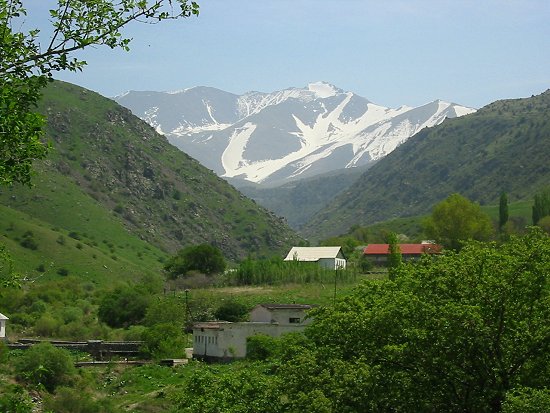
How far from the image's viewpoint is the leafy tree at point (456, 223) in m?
118

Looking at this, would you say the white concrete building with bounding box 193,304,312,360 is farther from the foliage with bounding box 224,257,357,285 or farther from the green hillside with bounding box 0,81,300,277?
the green hillside with bounding box 0,81,300,277

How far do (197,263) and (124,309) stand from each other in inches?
1037

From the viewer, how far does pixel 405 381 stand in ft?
98.0

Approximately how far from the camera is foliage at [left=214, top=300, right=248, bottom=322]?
90519 mm

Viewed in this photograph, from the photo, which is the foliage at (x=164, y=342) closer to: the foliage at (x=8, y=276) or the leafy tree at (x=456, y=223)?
the leafy tree at (x=456, y=223)

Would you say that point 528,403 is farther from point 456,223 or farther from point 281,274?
point 456,223

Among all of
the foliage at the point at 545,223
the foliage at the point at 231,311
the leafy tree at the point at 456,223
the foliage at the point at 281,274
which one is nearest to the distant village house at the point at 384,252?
the leafy tree at the point at 456,223

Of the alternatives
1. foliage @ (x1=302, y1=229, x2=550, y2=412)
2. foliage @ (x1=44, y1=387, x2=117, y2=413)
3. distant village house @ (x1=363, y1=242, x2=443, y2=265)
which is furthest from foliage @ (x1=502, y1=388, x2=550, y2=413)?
distant village house @ (x1=363, y1=242, x2=443, y2=265)

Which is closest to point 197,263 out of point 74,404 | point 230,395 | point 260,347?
point 260,347

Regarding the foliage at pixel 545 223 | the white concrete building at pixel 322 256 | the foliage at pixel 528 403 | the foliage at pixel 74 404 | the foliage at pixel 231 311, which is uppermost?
the foliage at pixel 545 223

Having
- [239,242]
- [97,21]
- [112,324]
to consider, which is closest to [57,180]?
[239,242]

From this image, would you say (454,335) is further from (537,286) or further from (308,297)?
(308,297)

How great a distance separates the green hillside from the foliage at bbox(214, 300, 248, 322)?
129 feet

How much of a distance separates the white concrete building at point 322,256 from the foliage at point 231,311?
33451 millimetres
